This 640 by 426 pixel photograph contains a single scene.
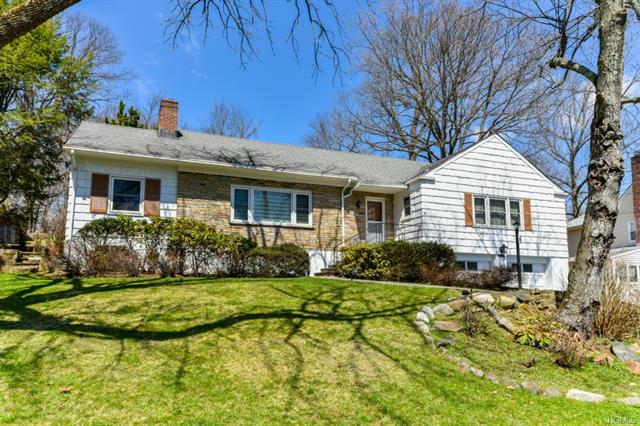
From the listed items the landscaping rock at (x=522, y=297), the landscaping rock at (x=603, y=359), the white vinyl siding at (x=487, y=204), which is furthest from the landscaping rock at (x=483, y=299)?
the white vinyl siding at (x=487, y=204)

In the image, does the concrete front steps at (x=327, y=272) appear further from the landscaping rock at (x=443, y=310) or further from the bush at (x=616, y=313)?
the bush at (x=616, y=313)

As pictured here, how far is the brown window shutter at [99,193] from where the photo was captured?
12.2 metres

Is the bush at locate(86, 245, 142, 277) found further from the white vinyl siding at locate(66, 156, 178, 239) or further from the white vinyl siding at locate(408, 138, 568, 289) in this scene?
the white vinyl siding at locate(408, 138, 568, 289)

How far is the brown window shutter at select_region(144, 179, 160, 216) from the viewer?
501 inches

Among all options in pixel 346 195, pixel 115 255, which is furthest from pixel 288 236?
pixel 115 255

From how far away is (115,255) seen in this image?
1053 cm

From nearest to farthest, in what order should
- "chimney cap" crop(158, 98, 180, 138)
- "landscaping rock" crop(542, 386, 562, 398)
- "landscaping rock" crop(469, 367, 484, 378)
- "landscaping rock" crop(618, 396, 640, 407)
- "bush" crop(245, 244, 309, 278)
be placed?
1. "landscaping rock" crop(618, 396, 640, 407)
2. "landscaping rock" crop(542, 386, 562, 398)
3. "landscaping rock" crop(469, 367, 484, 378)
4. "bush" crop(245, 244, 309, 278)
5. "chimney cap" crop(158, 98, 180, 138)


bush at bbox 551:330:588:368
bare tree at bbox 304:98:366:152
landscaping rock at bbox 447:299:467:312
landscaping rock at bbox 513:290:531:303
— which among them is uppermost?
bare tree at bbox 304:98:366:152

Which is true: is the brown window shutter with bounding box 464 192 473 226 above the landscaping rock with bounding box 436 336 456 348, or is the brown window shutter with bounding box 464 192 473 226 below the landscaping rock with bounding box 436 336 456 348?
above

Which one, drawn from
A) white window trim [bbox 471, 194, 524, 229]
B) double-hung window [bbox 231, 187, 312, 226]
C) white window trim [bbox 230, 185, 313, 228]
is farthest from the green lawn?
white window trim [bbox 471, 194, 524, 229]

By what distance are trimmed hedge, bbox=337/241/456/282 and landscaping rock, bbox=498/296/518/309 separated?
405 centimetres

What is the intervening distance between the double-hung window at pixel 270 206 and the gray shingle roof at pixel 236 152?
97 cm

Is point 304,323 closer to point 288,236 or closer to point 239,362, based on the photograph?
point 239,362

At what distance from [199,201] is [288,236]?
3145 mm
